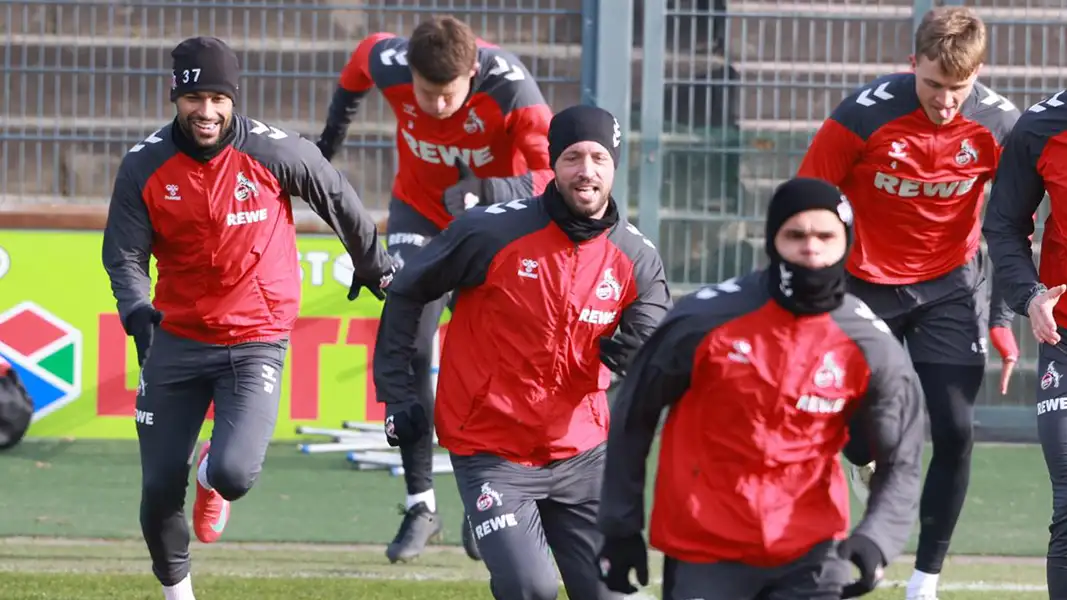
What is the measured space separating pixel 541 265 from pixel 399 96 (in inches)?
104

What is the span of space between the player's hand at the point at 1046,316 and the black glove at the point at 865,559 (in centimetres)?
157

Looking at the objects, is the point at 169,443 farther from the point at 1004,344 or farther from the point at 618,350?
the point at 1004,344

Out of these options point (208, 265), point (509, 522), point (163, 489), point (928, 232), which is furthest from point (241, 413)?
point (928, 232)

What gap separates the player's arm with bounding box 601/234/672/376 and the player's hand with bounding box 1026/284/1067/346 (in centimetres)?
113

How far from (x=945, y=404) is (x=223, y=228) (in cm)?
273

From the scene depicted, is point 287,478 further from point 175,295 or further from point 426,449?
point 175,295

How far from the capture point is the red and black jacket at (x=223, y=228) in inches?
253

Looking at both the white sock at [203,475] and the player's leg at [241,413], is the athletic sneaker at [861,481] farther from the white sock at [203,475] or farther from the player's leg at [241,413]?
the white sock at [203,475]

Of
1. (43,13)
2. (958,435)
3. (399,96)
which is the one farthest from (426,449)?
(43,13)

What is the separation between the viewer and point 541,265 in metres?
5.58

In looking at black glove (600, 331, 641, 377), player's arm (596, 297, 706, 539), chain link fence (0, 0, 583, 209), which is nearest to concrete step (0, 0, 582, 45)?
chain link fence (0, 0, 583, 209)

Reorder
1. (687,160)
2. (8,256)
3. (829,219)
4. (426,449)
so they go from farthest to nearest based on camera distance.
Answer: (687,160) < (8,256) < (426,449) < (829,219)

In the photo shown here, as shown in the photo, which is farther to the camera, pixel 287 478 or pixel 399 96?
pixel 287 478

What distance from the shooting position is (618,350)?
5.52m
